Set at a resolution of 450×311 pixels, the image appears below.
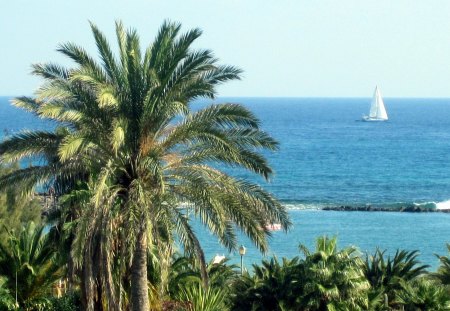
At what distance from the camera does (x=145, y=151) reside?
15.4 metres

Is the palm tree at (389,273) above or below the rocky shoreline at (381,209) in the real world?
above

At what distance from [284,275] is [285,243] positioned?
2884cm

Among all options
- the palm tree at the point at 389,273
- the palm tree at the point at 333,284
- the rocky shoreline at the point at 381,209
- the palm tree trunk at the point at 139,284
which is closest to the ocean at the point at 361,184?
the rocky shoreline at the point at 381,209

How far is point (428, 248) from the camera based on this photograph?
47.6 metres

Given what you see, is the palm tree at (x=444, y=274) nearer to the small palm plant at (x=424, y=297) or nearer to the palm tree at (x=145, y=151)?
the small palm plant at (x=424, y=297)

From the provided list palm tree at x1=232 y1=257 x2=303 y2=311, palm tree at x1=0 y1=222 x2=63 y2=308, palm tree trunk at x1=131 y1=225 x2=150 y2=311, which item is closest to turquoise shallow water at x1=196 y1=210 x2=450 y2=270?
palm tree at x1=0 y1=222 x2=63 y2=308

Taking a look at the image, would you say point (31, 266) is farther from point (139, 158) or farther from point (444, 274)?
point (444, 274)

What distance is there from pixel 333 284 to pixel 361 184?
71.3m

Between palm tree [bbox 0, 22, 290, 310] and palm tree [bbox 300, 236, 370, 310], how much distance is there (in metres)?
2.21

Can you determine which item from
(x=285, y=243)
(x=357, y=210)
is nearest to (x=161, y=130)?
(x=285, y=243)

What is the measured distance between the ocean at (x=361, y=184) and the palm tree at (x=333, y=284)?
1.28m

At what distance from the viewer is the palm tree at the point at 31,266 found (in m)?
19.2

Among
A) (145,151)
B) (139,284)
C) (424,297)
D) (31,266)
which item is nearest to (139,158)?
(145,151)

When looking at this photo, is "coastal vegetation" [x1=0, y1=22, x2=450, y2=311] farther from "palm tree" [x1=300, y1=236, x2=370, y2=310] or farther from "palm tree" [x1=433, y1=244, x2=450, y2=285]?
"palm tree" [x1=433, y1=244, x2=450, y2=285]
